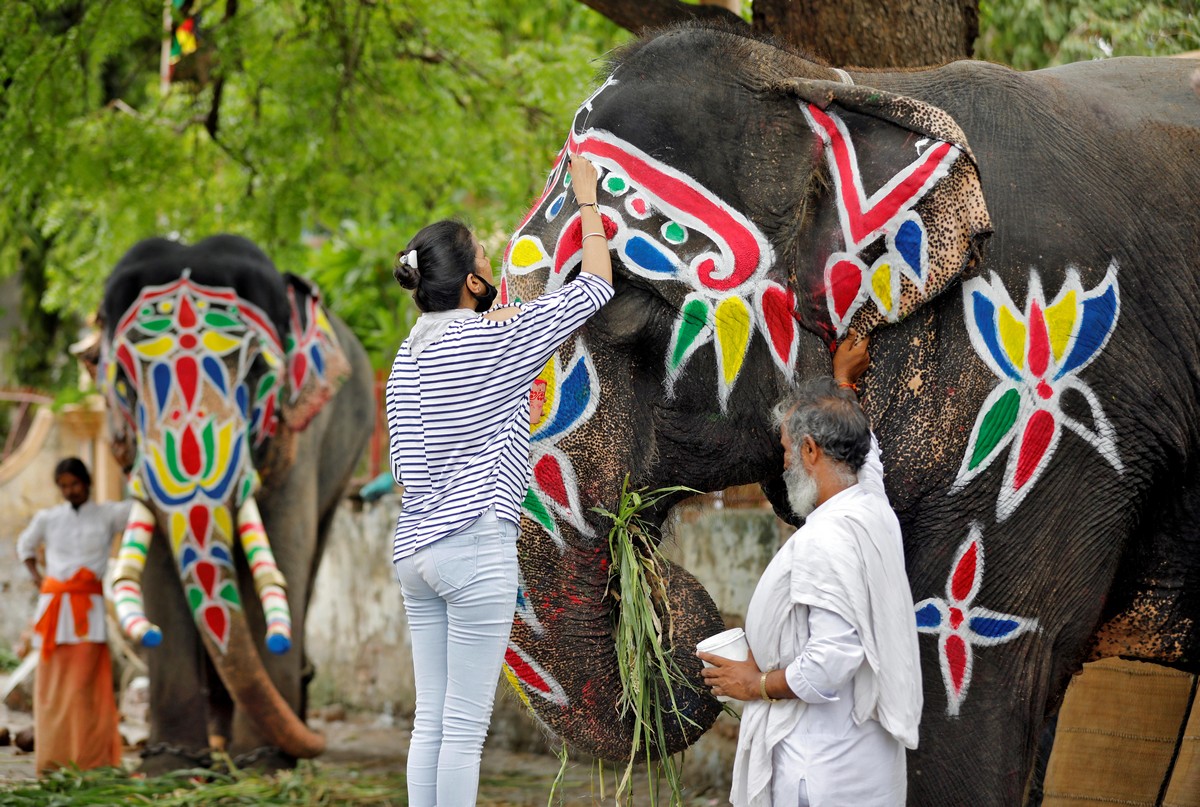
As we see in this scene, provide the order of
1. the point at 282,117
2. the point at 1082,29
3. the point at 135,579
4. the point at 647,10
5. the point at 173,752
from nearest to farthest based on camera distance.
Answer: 1. the point at 647,10
2. the point at 135,579
3. the point at 173,752
4. the point at 1082,29
5. the point at 282,117

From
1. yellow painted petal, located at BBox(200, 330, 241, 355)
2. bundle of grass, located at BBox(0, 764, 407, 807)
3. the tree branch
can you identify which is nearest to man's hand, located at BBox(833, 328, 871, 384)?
the tree branch

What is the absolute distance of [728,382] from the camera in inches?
134

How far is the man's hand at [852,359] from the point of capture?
3.37 metres

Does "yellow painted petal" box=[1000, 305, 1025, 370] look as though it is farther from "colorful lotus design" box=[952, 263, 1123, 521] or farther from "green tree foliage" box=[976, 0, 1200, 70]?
"green tree foliage" box=[976, 0, 1200, 70]

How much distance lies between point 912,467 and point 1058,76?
107 cm

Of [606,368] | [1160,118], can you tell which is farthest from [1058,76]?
[606,368]

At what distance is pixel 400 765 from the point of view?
757 centimetres

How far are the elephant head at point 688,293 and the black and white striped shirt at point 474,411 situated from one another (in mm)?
128

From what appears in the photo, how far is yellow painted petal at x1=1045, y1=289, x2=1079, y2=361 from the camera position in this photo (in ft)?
10.7

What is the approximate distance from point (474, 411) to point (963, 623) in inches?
45.1

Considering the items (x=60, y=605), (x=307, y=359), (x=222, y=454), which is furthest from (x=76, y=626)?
(x=307, y=359)

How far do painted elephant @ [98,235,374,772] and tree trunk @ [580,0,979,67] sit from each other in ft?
10.2

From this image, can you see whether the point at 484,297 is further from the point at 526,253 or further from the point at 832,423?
the point at 832,423

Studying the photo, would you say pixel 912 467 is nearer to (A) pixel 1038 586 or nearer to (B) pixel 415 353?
(A) pixel 1038 586
